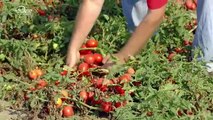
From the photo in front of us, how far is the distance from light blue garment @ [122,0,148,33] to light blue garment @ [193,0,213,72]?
38 centimetres

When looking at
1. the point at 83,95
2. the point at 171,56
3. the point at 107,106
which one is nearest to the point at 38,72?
the point at 83,95

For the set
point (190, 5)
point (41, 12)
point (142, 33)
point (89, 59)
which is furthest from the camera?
point (190, 5)

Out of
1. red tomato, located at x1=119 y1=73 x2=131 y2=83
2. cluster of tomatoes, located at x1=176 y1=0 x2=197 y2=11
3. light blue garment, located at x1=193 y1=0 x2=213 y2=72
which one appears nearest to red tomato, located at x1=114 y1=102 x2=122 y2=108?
red tomato, located at x1=119 y1=73 x2=131 y2=83

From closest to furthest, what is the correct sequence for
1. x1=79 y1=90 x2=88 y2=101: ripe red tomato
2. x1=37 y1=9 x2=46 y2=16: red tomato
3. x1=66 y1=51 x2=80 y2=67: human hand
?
x1=79 y1=90 x2=88 y2=101: ripe red tomato, x1=66 y1=51 x2=80 y2=67: human hand, x1=37 y1=9 x2=46 y2=16: red tomato

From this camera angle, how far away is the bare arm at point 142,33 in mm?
3428

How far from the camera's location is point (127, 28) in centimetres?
411

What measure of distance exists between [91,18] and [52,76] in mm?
461

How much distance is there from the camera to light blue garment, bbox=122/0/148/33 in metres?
4.01

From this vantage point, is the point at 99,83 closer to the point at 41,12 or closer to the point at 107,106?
the point at 107,106

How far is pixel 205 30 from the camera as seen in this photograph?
385 centimetres

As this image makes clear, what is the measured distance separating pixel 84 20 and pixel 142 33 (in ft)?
1.22

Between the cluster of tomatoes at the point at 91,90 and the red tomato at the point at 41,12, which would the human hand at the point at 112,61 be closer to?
the cluster of tomatoes at the point at 91,90

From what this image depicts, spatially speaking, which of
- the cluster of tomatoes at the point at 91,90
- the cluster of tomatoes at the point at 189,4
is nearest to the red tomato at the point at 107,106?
the cluster of tomatoes at the point at 91,90

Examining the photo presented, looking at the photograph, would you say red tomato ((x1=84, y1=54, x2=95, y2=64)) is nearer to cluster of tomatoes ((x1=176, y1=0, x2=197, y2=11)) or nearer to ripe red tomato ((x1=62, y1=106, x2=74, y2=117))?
ripe red tomato ((x1=62, y1=106, x2=74, y2=117))
